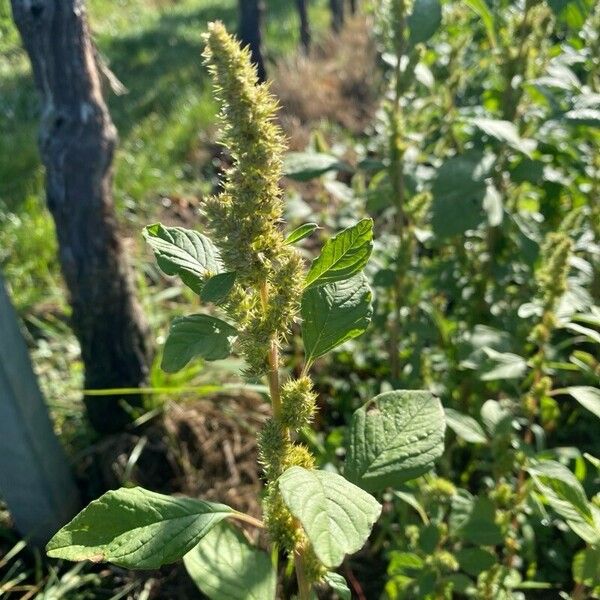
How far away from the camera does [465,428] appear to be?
165 cm

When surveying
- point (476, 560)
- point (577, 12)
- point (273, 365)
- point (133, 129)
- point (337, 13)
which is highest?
point (337, 13)

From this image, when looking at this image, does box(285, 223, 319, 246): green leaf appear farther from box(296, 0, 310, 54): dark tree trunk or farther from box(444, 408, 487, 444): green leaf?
box(296, 0, 310, 54): dark tree trunk

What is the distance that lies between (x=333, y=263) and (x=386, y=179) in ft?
3.61

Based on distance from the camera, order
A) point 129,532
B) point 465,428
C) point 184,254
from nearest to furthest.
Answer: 1. point 129,532
2. point 184,254
3. point 465,428

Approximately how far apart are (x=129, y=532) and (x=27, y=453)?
1.10 m

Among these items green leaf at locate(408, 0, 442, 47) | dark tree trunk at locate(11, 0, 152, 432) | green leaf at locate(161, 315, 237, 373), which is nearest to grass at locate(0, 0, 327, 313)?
dark tree trunk at locate(11, 0, 152, 432)

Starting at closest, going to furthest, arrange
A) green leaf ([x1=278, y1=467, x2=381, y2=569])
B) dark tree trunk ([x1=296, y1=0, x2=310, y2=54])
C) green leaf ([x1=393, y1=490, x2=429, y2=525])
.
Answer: green leaf ([x1=278, y1=467, x2=381, y2=569])
green leaf ([x1=393, y1=490, x2=429, y2=525])
dark tree trunk ([x1=296, y1=0, x2=310, y2=54])

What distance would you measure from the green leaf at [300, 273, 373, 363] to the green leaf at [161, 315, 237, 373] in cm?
12

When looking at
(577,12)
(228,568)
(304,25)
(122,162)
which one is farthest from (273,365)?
(304,25)

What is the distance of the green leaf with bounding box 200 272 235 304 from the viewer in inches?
36.1

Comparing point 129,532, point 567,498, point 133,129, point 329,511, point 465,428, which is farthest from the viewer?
point 133,129

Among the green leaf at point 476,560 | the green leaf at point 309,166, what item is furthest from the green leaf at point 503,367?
the green leaf at point 309,166

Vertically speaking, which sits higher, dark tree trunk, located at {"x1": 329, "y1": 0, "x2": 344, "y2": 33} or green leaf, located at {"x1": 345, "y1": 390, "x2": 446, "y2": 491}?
dark tree trunk, located at {"x1": 329, "y1": 0, "x2": 344, "y2": 33}

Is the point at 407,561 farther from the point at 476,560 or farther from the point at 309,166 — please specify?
the point at 309,166
